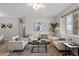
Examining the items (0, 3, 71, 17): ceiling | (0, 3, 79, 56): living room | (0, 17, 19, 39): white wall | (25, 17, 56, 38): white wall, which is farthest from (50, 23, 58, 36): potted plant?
(0, 17, 19, 39): white wall

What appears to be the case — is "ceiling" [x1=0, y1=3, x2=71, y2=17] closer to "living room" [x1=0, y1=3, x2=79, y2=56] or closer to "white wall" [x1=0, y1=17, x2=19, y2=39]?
"living room" [x1=0, y1=3, x2=79, y2=56]

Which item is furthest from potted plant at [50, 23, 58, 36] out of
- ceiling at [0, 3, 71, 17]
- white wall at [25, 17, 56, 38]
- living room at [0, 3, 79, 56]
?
ceiling at [0, 3, 71, 17]

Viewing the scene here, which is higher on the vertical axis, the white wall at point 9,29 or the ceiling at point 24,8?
the ceiling at point 24,8

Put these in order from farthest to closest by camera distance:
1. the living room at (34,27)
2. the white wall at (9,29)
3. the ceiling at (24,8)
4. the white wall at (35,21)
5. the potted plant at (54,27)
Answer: the white wall at (35,21), the potted plant at (54,27), the white wall at (9,29), the living room at (34,27), the ceiling at (24,8)

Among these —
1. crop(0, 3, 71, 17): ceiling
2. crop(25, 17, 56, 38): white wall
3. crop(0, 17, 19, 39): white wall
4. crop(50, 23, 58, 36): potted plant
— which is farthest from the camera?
crop(25, 17, 56, 38): white wall

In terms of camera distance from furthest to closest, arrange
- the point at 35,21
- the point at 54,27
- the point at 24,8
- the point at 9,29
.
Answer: the point at 35,21 < the point at 54,27 < the point at 9,29 < the point at 24,8

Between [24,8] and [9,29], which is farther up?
[24,8]

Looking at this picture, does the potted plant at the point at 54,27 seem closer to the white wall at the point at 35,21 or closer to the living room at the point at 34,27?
the living room at the point at 34,27

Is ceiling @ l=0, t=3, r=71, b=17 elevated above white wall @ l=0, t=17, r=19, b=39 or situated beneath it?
elevated above

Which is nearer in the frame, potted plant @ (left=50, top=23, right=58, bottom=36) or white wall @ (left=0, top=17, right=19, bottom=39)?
white wall @ (left=0, top=17, right=19, bottom=39)

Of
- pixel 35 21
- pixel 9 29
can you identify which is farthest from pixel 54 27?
pixel 9 29

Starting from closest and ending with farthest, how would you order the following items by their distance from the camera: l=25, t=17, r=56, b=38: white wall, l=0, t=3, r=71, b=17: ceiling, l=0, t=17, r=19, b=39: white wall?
l=0, t=3, r=71, b=17: ceiling, l=0, t=17, r=19, b=39: white wall, l=25, t=17, r=56, b=38: white wall

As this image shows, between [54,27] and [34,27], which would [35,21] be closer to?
[34,27]

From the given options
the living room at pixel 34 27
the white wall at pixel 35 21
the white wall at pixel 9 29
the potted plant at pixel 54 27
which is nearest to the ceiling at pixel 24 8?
the living room at pixel 34 27
